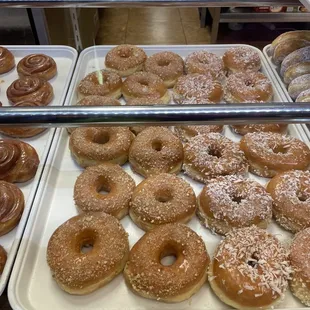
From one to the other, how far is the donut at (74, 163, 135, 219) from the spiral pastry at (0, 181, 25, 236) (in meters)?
0.20

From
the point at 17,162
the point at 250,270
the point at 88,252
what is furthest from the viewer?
the point at 17,162

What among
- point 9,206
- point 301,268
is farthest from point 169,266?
point 9,206

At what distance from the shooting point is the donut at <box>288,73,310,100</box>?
1.79 m

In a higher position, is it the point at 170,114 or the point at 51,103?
the point at 170,114

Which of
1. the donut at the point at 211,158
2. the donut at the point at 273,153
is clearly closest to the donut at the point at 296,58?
the donut at the point at 273,153

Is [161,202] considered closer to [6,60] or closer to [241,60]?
[241,60]

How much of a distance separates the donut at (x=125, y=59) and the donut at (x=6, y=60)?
21.1 inches

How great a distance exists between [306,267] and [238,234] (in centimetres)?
22

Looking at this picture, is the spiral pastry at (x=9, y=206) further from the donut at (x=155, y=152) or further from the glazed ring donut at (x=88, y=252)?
the donut at (x=155, y=152)

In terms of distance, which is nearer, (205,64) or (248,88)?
(248,88)

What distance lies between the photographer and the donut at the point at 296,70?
187 cm

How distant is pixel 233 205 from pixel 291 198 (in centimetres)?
22

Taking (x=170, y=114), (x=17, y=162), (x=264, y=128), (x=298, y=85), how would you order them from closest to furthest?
(x=170, y=114) → (x=17, y=162) → (x=264, y=128) → (x=298, y=85)

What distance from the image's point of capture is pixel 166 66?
2.04 metres
